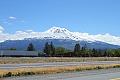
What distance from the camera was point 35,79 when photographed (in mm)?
16078

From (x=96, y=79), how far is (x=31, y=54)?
373 feet

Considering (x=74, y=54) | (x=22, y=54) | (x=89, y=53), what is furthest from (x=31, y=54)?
(x=89, y=53)

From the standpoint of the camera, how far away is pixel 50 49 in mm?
147750

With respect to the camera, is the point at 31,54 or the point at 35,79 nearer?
the point at 35,79

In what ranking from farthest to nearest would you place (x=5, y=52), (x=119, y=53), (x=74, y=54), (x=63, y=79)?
1. (x=119, y=53)
2. (x=74, y=54)
3. (x=5, y=52)
4. (x=63, y=79)

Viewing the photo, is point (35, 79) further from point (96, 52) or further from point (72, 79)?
point (96, 52)

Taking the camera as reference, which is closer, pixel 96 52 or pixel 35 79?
pixel 35 79

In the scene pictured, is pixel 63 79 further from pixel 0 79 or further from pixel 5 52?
pixel 5 52

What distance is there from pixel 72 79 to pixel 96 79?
1501 millimetres

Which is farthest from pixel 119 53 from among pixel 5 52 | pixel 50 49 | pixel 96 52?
pixel 5 52

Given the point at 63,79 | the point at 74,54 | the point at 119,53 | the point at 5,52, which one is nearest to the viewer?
the point at 63,79

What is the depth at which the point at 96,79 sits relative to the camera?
16.3m

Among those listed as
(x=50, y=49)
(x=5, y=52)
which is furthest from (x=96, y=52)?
(x=5, y=52)

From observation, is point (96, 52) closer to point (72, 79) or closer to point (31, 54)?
point (31, 54)
